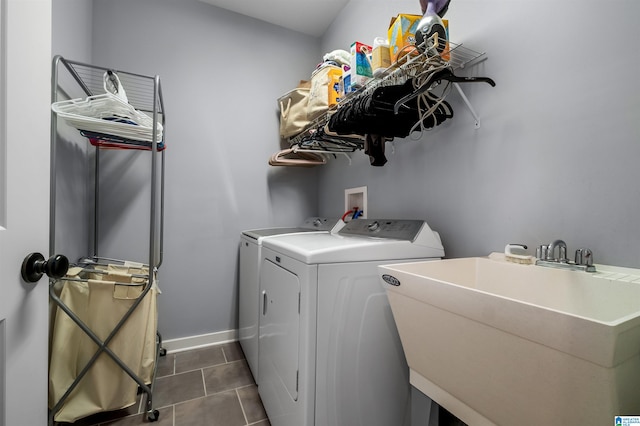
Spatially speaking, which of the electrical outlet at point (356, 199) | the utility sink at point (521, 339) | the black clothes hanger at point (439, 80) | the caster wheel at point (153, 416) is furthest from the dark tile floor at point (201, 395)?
the black clothes hanger at point (439, 80)

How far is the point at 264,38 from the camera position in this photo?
7.97 ft

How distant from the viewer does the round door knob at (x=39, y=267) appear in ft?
2.04

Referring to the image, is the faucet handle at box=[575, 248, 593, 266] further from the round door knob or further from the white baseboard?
the white baseboard

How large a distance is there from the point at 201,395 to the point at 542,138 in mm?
2207

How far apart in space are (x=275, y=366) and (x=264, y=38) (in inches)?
104

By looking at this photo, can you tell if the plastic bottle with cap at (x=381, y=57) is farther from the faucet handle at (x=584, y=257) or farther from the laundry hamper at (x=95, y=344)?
the laundry hamper at (x=95, y=344)

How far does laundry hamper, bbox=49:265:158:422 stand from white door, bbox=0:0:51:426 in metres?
0.74

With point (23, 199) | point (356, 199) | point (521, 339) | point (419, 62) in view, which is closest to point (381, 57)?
point (419, 62)

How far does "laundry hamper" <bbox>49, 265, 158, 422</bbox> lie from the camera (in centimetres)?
130

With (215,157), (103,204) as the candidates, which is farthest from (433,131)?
(103,204)

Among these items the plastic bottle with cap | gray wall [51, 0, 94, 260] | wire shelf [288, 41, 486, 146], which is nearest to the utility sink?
wire shelf [288, 41, 486, 146]

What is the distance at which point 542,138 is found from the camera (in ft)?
3.14

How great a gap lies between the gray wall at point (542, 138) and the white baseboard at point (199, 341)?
1.95 meters

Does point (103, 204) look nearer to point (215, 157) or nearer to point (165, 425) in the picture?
point (215, 157)
